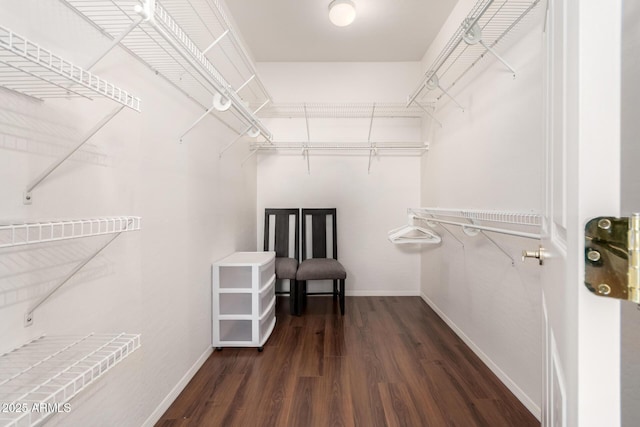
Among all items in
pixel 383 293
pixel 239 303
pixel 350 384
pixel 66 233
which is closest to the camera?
pixel 66 233

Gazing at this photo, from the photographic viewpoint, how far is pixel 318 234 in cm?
326

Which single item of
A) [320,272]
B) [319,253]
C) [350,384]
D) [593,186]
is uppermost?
[593,186]

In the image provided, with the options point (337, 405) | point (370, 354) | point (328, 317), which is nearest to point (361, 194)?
point (328, 317)

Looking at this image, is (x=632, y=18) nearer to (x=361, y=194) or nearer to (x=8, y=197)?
(x=8, y=197)

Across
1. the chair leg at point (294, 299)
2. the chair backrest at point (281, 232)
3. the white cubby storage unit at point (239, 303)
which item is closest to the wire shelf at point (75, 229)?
the white cubby storage unit at point (239, 303)

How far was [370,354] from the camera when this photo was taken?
2.09m

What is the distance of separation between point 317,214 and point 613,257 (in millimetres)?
2979

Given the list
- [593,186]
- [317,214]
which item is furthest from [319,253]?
[593,186]

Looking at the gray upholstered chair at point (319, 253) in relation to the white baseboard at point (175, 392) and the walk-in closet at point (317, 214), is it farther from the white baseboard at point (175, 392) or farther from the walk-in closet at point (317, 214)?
the white baseboard at point (175, 392)

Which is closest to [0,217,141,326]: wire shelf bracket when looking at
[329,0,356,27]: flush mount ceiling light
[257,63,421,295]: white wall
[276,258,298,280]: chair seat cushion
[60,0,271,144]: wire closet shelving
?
[60,0,271,144]: wire closet shelving

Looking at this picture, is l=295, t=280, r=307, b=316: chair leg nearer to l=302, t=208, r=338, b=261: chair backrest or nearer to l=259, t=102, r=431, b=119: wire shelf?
l=302, t=208, r=338, b=261: chair backrest

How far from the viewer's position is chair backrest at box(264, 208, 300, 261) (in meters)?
3.21

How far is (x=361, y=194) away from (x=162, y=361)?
259 cm

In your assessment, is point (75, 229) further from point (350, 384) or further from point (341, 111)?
point (341, 111)
